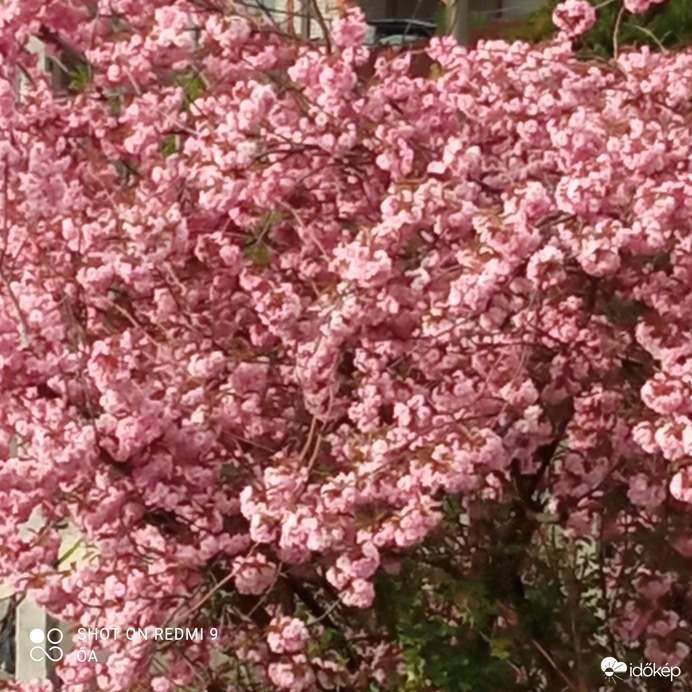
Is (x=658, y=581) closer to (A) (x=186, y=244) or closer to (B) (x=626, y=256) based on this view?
(B) (x=626, y=256)

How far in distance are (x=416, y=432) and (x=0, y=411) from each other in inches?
35.1

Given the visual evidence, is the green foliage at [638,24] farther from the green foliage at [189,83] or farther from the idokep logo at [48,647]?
the idokep logo at [48,647]

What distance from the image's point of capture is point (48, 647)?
3352 mm

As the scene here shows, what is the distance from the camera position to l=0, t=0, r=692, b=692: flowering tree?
256 centimetres

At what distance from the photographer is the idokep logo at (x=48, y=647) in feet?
10.9

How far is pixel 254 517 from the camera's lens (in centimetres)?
254

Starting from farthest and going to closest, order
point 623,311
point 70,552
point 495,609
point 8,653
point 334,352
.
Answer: point 8,653, point 70,552, point 495,609, point 623,311, point 334,352

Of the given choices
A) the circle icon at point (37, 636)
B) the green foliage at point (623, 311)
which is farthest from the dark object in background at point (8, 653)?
the green foliage at point (623, 311)

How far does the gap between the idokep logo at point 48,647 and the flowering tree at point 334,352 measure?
323mm

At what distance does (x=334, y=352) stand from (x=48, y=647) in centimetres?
128

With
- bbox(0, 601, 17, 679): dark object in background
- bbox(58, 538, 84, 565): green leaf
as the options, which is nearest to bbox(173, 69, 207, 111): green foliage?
bbox(58, 538, 84, 565): green leaf

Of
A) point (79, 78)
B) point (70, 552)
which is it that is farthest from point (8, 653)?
point (79, 78)

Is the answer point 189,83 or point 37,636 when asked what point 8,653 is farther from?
point 189,83

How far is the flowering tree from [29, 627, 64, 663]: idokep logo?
1.06 feet
